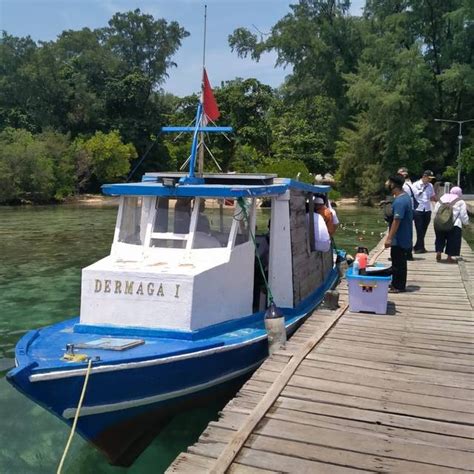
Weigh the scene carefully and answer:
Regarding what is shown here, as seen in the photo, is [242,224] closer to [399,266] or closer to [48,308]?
[399,266]

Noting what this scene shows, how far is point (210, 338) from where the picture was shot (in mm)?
6293

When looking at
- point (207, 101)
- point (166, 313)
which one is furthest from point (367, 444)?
point (207, 101)

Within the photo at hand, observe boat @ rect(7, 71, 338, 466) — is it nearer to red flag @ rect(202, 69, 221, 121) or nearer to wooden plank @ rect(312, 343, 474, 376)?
red flag @ rect(202, 69, 221, 121)

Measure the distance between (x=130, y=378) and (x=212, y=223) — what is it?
7.59ft

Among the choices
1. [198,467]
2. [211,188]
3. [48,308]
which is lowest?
[48,308]

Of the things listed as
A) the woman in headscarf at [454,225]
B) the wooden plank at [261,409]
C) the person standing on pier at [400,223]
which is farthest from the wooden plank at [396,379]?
the woman in headscarf at [454,225]

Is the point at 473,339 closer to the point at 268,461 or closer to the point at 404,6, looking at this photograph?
the point at 268,461

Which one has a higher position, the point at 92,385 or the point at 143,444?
the point at 92,385

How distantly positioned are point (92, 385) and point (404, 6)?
164 ft

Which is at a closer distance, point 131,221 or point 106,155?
point 131,221

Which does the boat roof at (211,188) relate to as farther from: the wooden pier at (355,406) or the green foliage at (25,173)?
the green foliage at (25,173)

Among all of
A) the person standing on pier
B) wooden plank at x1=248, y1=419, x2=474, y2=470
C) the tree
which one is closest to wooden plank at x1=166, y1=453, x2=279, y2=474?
wooden plank at x1=248, y1=419, x2=474, y2=470

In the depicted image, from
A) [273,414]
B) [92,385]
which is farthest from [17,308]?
[273,414]

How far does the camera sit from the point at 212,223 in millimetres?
7098
